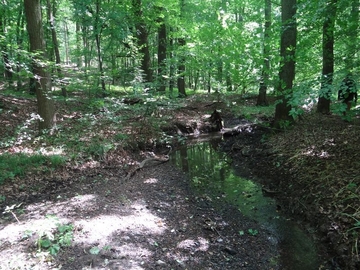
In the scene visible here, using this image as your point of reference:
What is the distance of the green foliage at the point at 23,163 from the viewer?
6.01m

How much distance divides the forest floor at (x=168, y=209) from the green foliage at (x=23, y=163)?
0.59ft

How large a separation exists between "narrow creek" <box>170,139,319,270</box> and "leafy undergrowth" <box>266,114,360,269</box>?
38 centimetres

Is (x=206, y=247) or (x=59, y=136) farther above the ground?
(x=59, y=136)

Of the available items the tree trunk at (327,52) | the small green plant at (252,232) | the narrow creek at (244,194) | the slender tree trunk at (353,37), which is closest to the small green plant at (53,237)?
the small green plant at (252,232)

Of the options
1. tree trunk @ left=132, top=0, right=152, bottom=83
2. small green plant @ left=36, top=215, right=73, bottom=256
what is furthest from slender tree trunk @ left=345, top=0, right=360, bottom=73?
tree trunk @ left=132, top=0, right=152, bottom=83

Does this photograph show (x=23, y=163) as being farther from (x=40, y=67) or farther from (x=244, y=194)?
(x=244, y=194)

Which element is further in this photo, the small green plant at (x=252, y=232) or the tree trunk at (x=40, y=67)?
the tree trunk at (x=40, y=67)

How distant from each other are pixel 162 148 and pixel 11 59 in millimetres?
6037

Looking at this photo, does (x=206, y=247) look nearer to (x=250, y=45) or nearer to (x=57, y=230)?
(x=57, y=230)

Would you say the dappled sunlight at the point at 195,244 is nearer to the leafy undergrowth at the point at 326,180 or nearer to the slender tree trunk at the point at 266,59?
the leafy undergrowth at the point at 326,180

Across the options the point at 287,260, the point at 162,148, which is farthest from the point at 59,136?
the point at 287,260

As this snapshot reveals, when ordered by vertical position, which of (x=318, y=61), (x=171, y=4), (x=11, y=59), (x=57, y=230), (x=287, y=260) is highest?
(x=171, y=4)

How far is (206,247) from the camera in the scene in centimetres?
436

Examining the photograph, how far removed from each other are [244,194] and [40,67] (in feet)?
23.6
